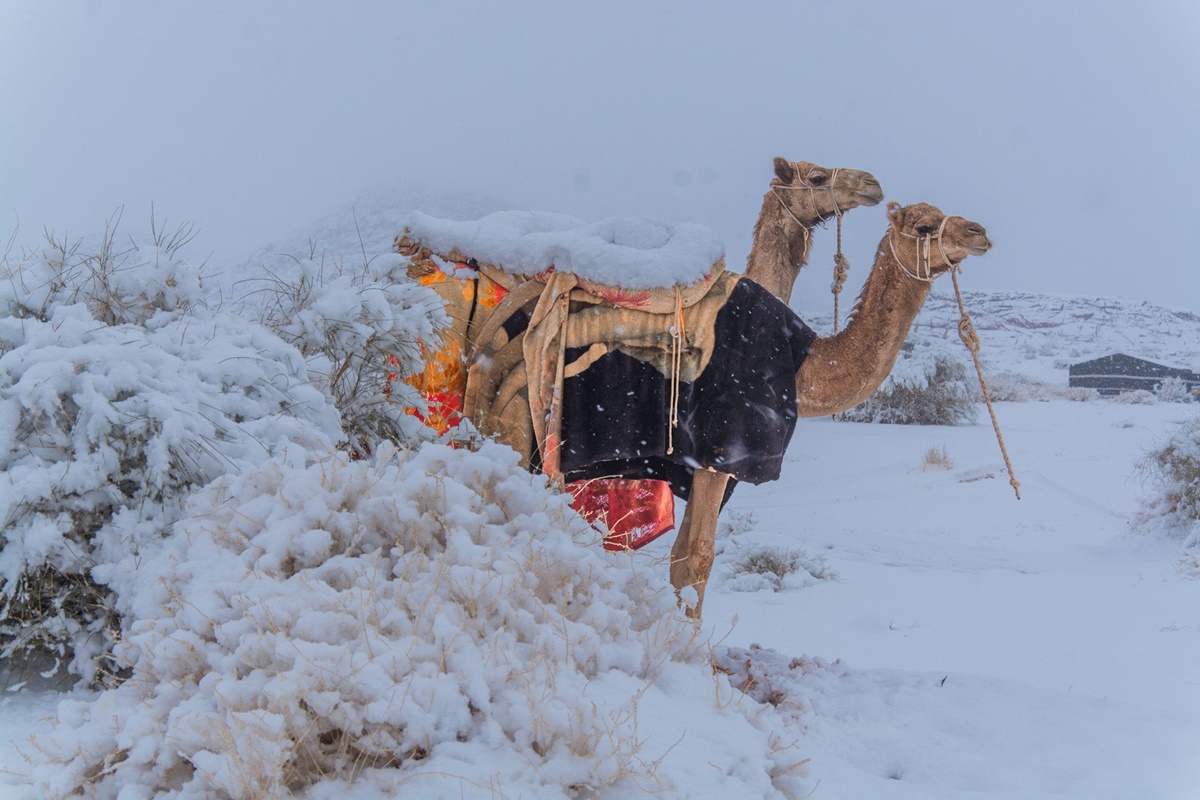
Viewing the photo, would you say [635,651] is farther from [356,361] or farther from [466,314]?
[466,314]

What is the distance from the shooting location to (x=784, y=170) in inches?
223

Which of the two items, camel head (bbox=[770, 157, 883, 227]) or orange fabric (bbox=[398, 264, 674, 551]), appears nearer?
orange fabric (bbox=[398, 264, 674, 551])

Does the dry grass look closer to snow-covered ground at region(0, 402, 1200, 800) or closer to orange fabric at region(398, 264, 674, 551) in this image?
snow-covered ground at region(0, 402, 1200, 800)

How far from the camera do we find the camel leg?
4012 mm

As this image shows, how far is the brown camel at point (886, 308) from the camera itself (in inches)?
168

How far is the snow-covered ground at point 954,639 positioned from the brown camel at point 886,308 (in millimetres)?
1340

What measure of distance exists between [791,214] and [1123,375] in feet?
67.7

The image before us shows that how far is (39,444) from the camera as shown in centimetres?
238

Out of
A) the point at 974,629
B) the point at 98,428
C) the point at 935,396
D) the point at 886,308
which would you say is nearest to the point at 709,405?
the point at 886,308

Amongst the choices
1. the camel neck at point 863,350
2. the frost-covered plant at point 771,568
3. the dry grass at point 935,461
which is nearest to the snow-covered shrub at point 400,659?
the camel neck at point 863,350

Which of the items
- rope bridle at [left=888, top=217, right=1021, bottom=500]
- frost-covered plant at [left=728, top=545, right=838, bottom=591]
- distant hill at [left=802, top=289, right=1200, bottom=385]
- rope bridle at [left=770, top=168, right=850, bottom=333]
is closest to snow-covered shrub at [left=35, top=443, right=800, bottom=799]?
rope bridle at [left=888, top=217, right=1021, bottom=500]

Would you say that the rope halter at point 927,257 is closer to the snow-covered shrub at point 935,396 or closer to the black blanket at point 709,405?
the black blanket at point 709,405

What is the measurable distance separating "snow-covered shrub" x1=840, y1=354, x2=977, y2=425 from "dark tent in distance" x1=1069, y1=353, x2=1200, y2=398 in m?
6.97

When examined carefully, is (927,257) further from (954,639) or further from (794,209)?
(954,639)
